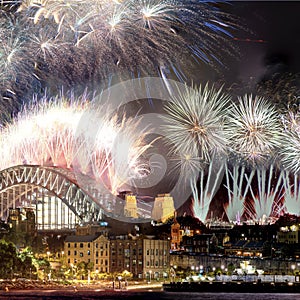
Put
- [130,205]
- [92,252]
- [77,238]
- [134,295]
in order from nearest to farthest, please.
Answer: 1. [134,295]
2. [92,252]
3. [77,238]
4. [130,205]

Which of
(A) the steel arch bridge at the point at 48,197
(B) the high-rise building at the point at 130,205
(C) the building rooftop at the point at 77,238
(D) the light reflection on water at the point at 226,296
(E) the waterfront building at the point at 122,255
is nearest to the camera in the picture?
(D) the light reflection on water at the point at 226,296

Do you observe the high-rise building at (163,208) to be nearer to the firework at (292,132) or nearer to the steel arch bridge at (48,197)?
the steel arch bridge at (48,197)

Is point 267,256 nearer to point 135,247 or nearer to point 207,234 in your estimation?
point 207,234

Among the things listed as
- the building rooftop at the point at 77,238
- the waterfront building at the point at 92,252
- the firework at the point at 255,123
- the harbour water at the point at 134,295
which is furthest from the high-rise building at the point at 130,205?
the firework at the point at 255,123

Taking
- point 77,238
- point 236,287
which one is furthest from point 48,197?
point 236,287

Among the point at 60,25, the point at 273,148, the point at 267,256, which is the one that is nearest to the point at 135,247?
the point at 267,256

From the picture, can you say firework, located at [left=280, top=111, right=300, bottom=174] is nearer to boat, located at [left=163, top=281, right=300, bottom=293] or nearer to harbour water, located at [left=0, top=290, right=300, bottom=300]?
harbour water, located at [left=0, top=290, right=300, bottom=300]

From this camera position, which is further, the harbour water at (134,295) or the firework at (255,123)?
the harbour water at (134,295)

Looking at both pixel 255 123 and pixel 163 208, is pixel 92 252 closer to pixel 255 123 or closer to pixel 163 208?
pixel 163 208

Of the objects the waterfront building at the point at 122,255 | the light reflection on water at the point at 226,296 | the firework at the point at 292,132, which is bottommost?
the light reflection on water at the point at 226,296

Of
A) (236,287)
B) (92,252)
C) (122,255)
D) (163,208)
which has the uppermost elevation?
(163,208)

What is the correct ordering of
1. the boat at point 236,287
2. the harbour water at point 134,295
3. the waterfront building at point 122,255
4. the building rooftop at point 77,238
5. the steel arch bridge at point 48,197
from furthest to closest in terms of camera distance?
the steel arch bridge at point 48,197 < the building rooftop at point 77,238 < the waterfront building at point 122,255 < the boat at point 236,287 < the harbour water at point 134,295
